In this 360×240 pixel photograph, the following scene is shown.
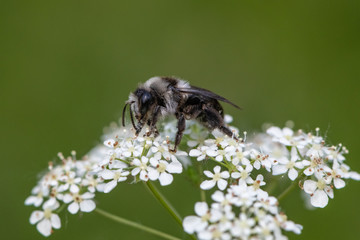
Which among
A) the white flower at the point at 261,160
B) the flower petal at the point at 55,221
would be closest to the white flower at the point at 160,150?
the white flower at the point at 261,160

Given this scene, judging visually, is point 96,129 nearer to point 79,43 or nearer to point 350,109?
point 79,43

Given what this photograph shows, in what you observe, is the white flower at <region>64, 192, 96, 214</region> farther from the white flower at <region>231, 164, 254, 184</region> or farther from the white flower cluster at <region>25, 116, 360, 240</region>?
the white flower at <region>231, 164, 254, 184</region>

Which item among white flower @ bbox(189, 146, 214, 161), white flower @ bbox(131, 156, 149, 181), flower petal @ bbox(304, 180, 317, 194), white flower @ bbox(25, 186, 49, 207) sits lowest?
flower petal @ bbox(304, 180, 317, 194)

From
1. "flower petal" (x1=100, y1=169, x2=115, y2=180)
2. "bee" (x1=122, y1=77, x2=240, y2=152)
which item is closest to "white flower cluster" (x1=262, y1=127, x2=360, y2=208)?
"bee" (x1=122, y1=77, x2=240, y2=152)

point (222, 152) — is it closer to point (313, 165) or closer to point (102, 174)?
point (313, 165)

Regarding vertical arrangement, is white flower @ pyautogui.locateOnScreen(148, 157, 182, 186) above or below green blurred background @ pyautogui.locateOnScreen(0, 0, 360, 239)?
below
